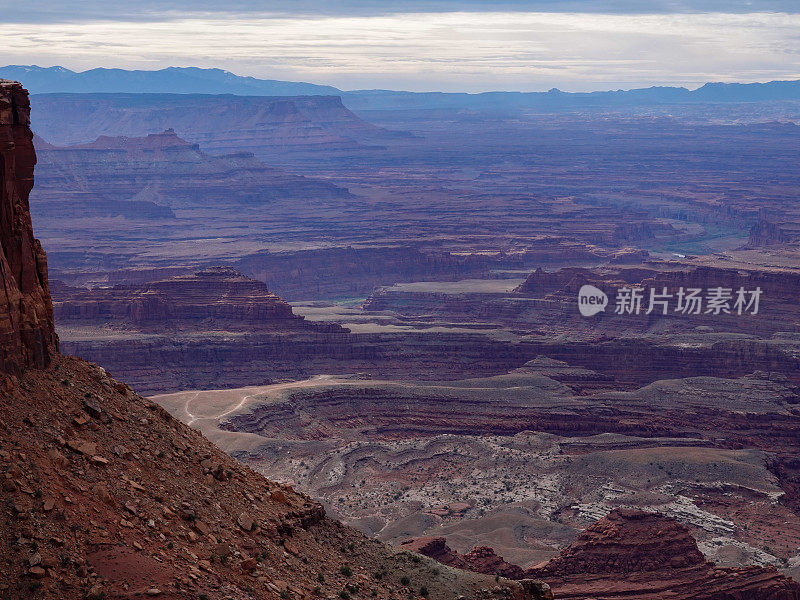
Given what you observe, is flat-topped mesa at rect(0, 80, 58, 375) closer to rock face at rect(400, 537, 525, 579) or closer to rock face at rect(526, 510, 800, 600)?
rock face at rect(400, 537, 525, 579)

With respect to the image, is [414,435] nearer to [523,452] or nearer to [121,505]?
[523,452]

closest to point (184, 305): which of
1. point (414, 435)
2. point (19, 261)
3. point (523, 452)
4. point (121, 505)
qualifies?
point (414, 435)

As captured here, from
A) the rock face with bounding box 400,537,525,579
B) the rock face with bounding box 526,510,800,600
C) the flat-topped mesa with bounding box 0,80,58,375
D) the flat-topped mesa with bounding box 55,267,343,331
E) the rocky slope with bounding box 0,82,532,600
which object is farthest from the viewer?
the flat-topped mesa with bounding box 55,267,343,331

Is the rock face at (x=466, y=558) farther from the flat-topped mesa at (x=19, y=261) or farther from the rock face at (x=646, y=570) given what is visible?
the flat-topped mesa at (x=19, y=261)

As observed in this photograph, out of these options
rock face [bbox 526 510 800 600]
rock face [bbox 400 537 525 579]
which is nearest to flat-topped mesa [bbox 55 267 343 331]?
rock face [bbox 526 510 800 600]

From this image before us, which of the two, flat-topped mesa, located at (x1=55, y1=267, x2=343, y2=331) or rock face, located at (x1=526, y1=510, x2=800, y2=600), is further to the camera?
flat-topped mesa, located at (x1=55, y1=267, x2=343, y2=331)

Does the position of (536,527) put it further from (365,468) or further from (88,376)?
(88,376)
